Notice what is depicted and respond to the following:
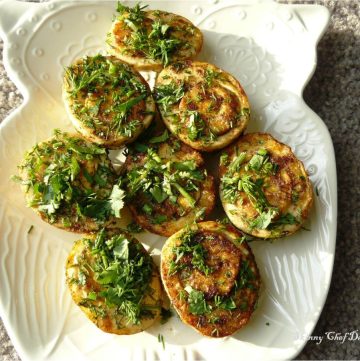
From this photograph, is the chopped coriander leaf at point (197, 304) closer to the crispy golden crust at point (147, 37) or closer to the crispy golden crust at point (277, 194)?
the crispy golden crust at point (277, 194)

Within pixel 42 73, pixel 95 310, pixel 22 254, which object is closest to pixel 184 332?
pixel 95 310

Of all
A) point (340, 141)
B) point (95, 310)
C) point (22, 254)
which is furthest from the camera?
point (340, 141)

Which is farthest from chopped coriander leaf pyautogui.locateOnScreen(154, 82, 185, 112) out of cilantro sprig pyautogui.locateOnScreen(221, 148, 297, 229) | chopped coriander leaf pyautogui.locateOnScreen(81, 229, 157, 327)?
chopped coriander leaf pyautogui.locateOnScreen(81, 229, 157, 327)

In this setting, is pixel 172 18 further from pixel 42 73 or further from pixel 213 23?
Answer: pixel 42 73

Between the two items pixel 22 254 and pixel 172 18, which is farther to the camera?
pixel 172 18

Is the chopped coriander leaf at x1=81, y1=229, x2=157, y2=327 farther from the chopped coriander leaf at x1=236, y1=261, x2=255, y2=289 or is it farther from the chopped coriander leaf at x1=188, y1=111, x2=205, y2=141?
the chopped coriander leaf at x1=188, y1=111, x2=205, y2=141

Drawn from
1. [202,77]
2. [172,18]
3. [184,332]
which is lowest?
[184,332]

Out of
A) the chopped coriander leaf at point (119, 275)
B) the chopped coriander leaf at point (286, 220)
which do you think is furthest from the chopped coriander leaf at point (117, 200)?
the chopped coriander leaf at point (286, 220)
